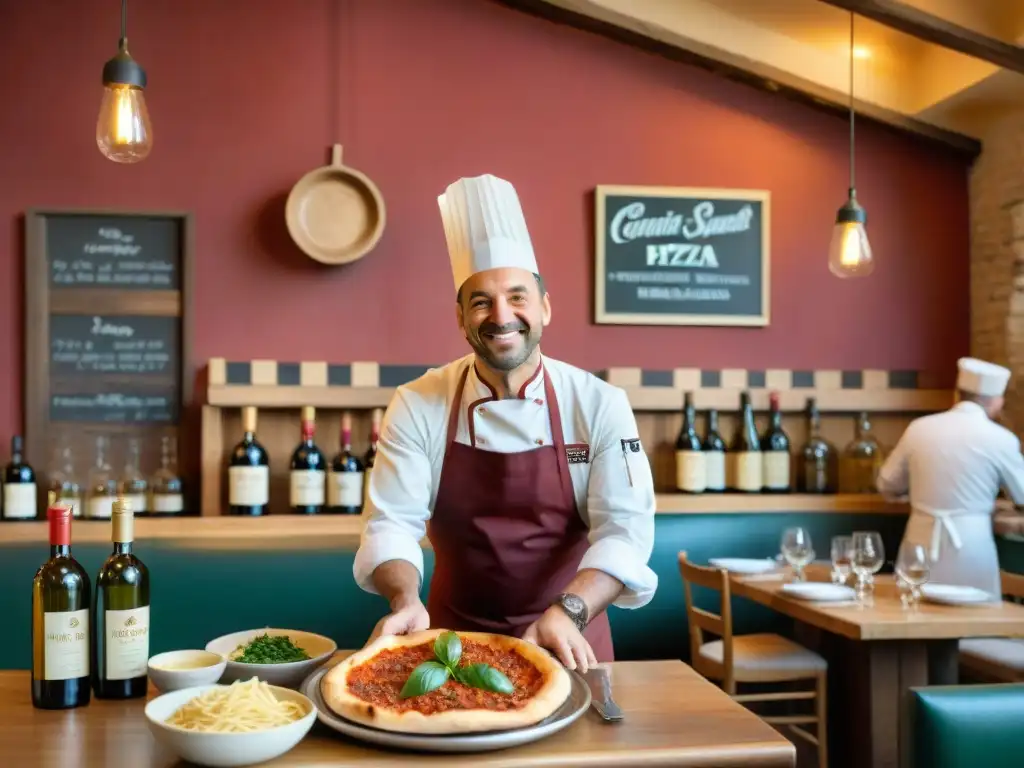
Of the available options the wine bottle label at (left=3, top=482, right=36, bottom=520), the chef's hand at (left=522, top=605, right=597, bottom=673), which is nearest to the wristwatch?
the chef's hand at (left=522, top=605, right=597, bottom=673)

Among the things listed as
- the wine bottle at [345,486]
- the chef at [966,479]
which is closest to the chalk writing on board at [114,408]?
the wine bottle at [345,486]

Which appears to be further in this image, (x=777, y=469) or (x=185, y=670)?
(x=777, y=469)

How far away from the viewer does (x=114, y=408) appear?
3549 mm

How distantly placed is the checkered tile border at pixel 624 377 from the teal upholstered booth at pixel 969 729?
2467mm

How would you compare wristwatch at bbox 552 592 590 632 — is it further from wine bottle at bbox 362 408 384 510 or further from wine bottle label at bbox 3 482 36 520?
wine bottle label at bbox 3 482 36 520

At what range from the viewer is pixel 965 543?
3508 mm

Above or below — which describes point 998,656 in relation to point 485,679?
below

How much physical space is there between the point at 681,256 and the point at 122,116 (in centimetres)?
226

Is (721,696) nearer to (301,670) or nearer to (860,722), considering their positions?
(301,670)

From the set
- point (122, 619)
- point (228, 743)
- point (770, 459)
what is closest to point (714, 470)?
point (770, 459)

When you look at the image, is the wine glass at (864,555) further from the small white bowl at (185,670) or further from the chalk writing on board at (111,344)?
the chalk writing on board at (111,344)

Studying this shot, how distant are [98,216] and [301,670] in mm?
2675

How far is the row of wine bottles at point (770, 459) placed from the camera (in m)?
3.78

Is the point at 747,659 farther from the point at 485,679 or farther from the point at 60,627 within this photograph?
the point at 60,627
